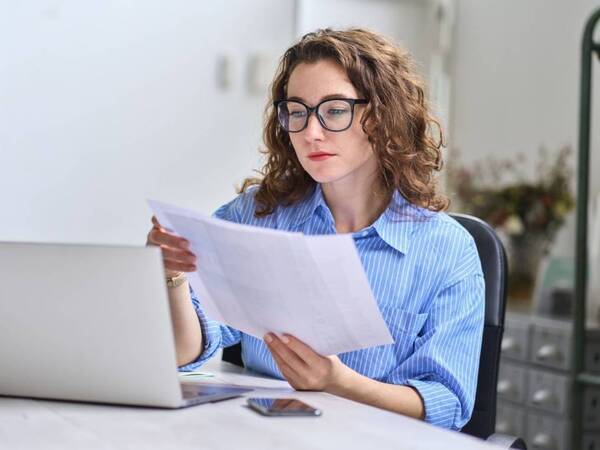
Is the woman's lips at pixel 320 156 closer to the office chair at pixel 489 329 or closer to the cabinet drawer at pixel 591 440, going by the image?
the office chair at pixel 489 329

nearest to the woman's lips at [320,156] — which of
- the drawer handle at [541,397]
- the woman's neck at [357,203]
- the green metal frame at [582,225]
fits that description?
the woman's neck at [357,203]

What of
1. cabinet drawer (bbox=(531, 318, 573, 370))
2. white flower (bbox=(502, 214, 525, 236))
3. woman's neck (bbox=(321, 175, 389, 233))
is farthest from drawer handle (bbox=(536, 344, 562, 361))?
woman's neck (bbox=(321, 175, 389, 233))

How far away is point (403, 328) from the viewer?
59.7 inches

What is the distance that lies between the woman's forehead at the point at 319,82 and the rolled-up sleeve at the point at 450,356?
1.18ft

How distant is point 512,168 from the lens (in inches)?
137

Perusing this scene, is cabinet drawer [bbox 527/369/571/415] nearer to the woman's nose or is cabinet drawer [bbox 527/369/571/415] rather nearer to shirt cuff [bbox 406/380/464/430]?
shirt cuff [bbox 406/380/464/430]

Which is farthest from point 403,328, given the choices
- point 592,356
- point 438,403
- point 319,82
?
point 592,356

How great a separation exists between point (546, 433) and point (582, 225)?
0.73m

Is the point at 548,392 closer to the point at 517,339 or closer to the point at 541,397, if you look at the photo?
the point at 541,397

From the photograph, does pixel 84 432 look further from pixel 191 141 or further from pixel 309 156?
pixel 191 141

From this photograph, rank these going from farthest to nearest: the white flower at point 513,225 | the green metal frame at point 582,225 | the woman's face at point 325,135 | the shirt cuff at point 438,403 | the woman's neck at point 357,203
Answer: the white flower at point 513,225
the green metal frame at point 582,225
the woman's neck at point 357,203
the woman's face at point 325,135
the shirt cuff at point 438,403

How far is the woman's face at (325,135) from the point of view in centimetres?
150

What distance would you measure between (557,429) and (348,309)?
1836 millimetres

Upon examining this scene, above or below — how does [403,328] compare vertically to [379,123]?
below
